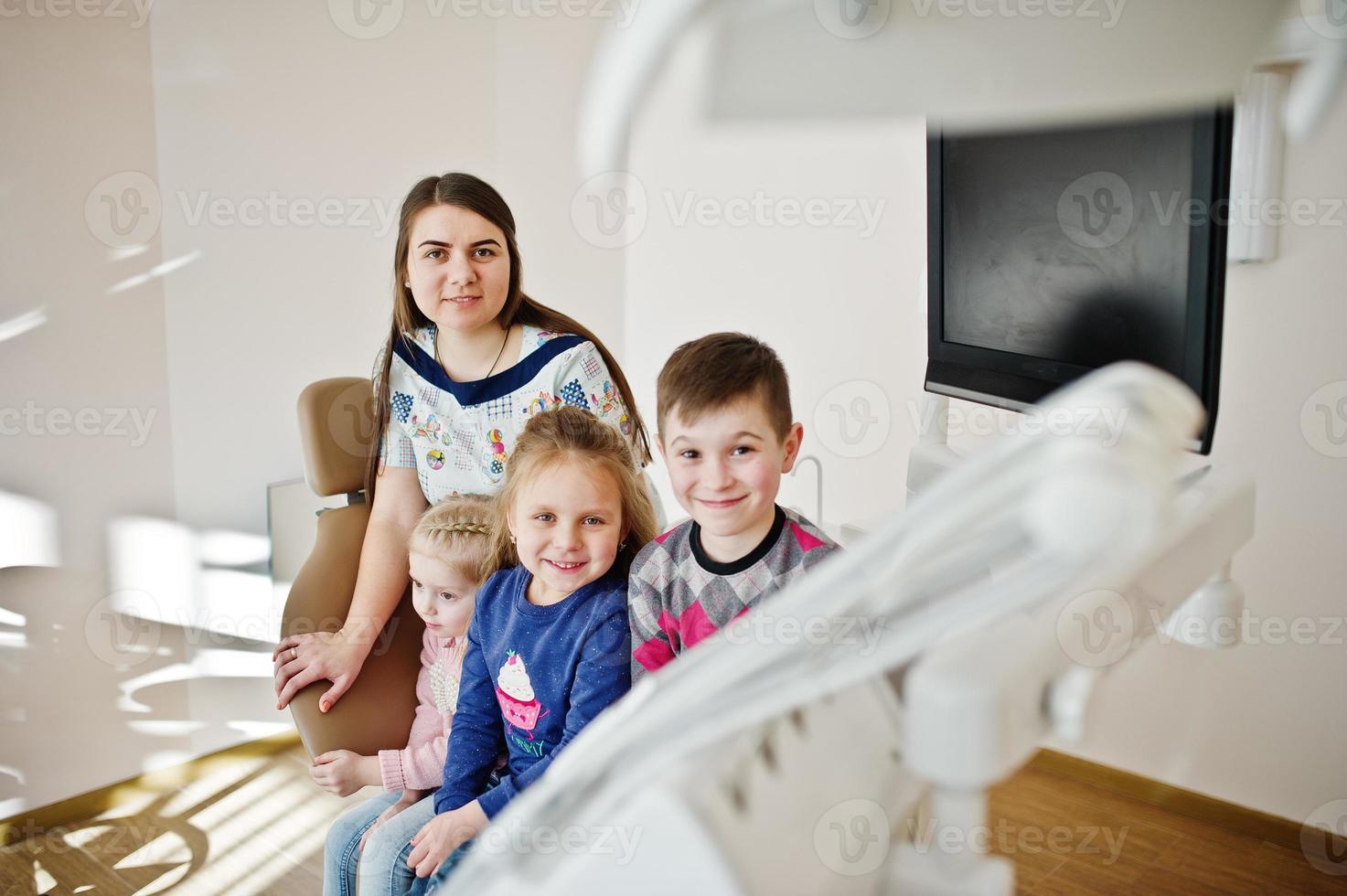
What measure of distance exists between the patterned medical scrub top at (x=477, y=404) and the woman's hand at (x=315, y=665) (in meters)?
0.28

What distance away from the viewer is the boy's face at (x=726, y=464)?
44.9 inches

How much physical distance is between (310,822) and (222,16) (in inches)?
73.8

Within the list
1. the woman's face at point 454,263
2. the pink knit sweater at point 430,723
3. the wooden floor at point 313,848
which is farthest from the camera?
the wooden floor at point 313,848

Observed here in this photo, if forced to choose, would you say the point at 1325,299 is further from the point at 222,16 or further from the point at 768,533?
the point at 222,16

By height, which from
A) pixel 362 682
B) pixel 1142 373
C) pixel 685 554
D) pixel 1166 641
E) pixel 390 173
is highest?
pixel 390 173

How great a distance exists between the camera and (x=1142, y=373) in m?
0.39

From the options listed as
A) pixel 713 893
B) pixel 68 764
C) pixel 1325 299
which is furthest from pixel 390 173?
pixel 713 893
